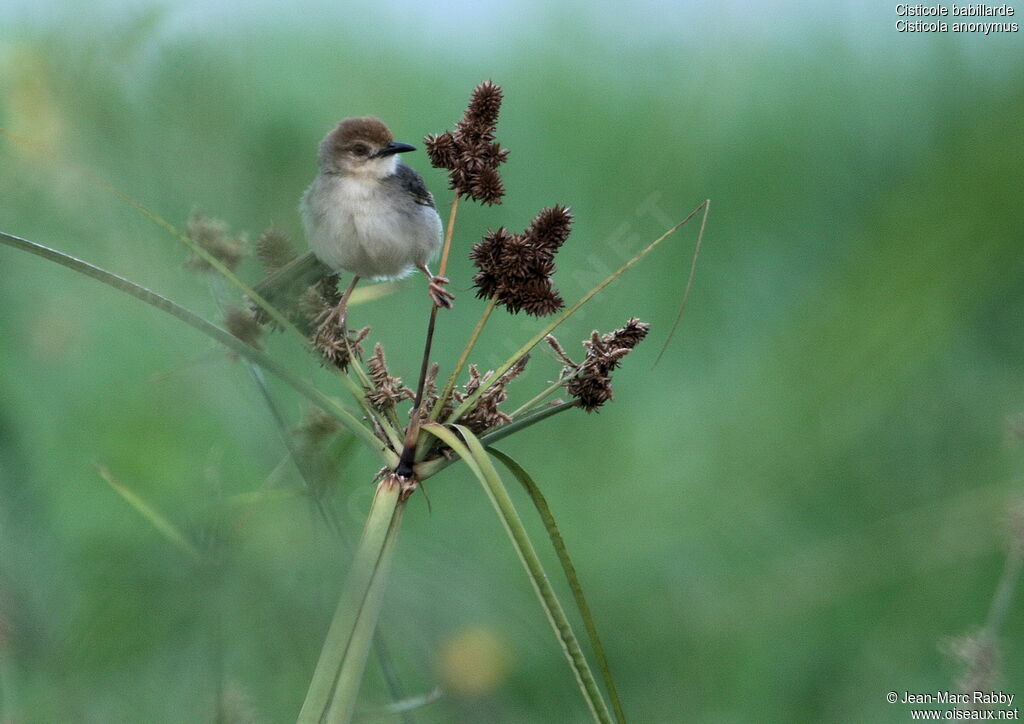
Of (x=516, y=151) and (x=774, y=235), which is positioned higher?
(x=516, y=151)

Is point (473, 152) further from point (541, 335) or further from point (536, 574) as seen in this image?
point (536, 574)

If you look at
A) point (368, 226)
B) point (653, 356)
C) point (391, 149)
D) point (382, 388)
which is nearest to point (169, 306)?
point (382, 388)

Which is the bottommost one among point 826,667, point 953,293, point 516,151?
point 826,667

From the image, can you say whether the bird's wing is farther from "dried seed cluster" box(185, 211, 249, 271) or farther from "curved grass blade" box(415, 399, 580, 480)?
"curved grass blade" box(415, 399, 580, 480)

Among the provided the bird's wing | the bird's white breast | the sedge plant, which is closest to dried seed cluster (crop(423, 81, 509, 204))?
the sedge plant

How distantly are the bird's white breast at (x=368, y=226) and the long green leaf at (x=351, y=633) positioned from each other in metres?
0.57

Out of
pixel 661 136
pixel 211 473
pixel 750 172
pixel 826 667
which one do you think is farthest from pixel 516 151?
pixel 211 473

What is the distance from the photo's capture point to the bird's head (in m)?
1.40

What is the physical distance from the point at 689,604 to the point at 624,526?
1.03 feet

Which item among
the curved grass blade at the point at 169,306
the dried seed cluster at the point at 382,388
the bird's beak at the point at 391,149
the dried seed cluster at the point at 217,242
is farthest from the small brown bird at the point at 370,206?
the curved grass blade at the point at 169,306

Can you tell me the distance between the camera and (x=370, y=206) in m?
1.34

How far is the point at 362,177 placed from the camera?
4.63 feet

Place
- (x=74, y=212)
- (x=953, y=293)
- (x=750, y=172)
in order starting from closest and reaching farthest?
(x=74, y=212)
(x=953, y=293)
(x=750, y=172)

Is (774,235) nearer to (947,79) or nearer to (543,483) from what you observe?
(947,79)
